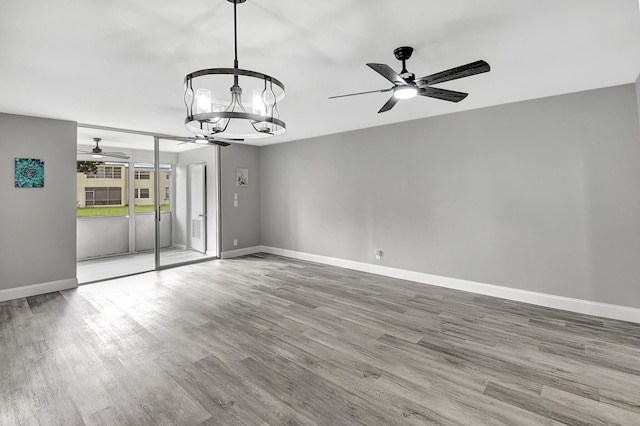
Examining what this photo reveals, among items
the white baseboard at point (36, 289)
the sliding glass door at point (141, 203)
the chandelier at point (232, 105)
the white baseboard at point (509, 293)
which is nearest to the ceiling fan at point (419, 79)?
the chandelier at point (232, 105)

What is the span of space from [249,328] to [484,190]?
3.63 m

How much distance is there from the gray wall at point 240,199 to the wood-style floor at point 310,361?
2730 millimetres

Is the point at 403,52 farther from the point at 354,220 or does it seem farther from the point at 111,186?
the point at 111,186

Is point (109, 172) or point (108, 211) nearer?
point (108, 211)

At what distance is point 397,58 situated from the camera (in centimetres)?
265

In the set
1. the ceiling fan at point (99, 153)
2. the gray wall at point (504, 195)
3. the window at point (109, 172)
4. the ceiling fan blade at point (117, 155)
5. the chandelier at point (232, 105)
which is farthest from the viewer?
the window at point (109, 172)

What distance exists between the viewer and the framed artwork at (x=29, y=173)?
4312 mm

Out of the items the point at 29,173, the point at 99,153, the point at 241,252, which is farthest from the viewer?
the point at 241,252

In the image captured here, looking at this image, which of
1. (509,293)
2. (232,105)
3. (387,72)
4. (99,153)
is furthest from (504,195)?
(99,153)

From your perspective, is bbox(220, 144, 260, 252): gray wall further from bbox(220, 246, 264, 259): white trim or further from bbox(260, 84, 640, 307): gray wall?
bbox(260, 84, 640, 307): gray wall

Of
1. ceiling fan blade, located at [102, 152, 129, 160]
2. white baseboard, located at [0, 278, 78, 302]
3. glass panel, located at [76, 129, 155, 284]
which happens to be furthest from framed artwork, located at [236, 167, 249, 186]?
white baseboard, located at [0, 278, 78, 302]

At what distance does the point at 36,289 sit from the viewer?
4453 mm

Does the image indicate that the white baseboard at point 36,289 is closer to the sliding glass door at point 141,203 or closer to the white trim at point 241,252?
the sliding glass door at point 141,203

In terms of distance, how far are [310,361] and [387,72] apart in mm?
2420
